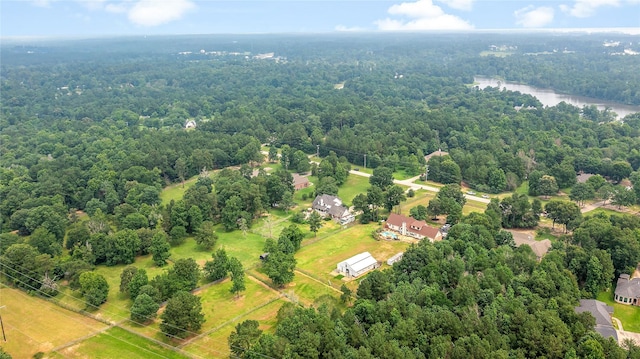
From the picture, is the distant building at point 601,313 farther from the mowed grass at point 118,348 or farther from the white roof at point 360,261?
the mowed grass at point 118,348

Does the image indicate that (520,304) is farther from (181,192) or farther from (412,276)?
(181,192)

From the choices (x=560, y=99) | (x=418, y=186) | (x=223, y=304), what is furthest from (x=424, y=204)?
(x=560, y=99)

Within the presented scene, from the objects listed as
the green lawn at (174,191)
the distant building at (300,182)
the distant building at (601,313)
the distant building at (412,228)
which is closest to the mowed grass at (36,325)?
the green lawn at (174,191)

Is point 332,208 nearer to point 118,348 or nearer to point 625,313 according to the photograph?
point 118,348

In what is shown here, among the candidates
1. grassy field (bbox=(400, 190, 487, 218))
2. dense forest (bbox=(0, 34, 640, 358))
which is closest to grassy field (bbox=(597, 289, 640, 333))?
dense forest (bbox=(0, 34, 640, 358))

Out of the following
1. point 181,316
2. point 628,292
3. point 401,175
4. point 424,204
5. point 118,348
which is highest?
point 181,316

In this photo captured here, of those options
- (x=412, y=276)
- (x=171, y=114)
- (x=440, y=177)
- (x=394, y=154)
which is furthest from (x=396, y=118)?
(x=412, y=276)

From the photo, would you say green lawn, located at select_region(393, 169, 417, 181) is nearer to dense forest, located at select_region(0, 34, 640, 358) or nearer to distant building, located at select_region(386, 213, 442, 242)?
dense forest, located at select_region(0, 34, 640, 358)
